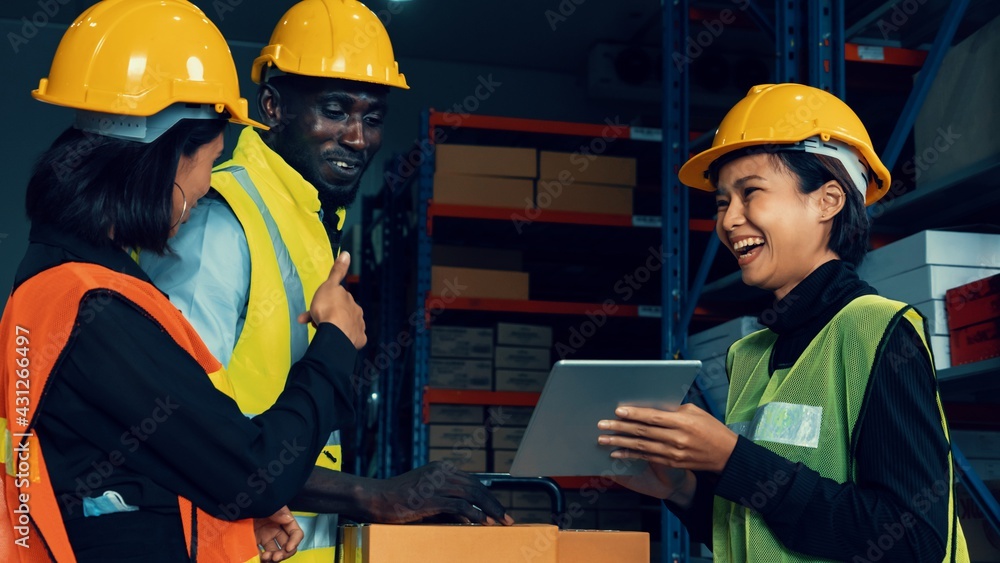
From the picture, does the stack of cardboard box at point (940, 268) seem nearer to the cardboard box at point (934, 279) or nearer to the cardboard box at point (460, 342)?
the cardboard box at point (934, 279)

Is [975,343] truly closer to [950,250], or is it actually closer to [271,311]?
[950,250]

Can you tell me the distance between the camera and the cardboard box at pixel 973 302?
3061 millimetres

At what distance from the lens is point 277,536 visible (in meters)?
1.73

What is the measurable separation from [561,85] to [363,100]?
8.24 metres

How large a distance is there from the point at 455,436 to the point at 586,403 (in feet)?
14.8

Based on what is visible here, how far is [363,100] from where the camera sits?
2367mm

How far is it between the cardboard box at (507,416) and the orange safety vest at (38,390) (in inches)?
190

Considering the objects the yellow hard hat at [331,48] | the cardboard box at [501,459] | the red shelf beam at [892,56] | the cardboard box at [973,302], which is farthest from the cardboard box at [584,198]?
the yellow hard hat at [331,48]

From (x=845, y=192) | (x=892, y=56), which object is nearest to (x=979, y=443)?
(x=892, y=56)

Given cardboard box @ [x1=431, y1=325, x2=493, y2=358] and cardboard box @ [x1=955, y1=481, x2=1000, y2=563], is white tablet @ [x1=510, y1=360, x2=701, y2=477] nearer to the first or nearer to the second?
cardboard box @ [x1=955, y1=481, x2=1000, y2=563]

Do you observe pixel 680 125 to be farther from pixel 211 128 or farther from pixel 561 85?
pixel 561 85

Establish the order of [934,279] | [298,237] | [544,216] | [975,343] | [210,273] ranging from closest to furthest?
[210,273] → [298,237] → [975,343] → [934,279] → [544,216]

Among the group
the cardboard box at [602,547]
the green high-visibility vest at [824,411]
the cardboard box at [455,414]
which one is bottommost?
the cardboard box at [602,547]

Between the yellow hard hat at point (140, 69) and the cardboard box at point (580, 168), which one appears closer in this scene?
the yellow hard hat at point (140, 69)
